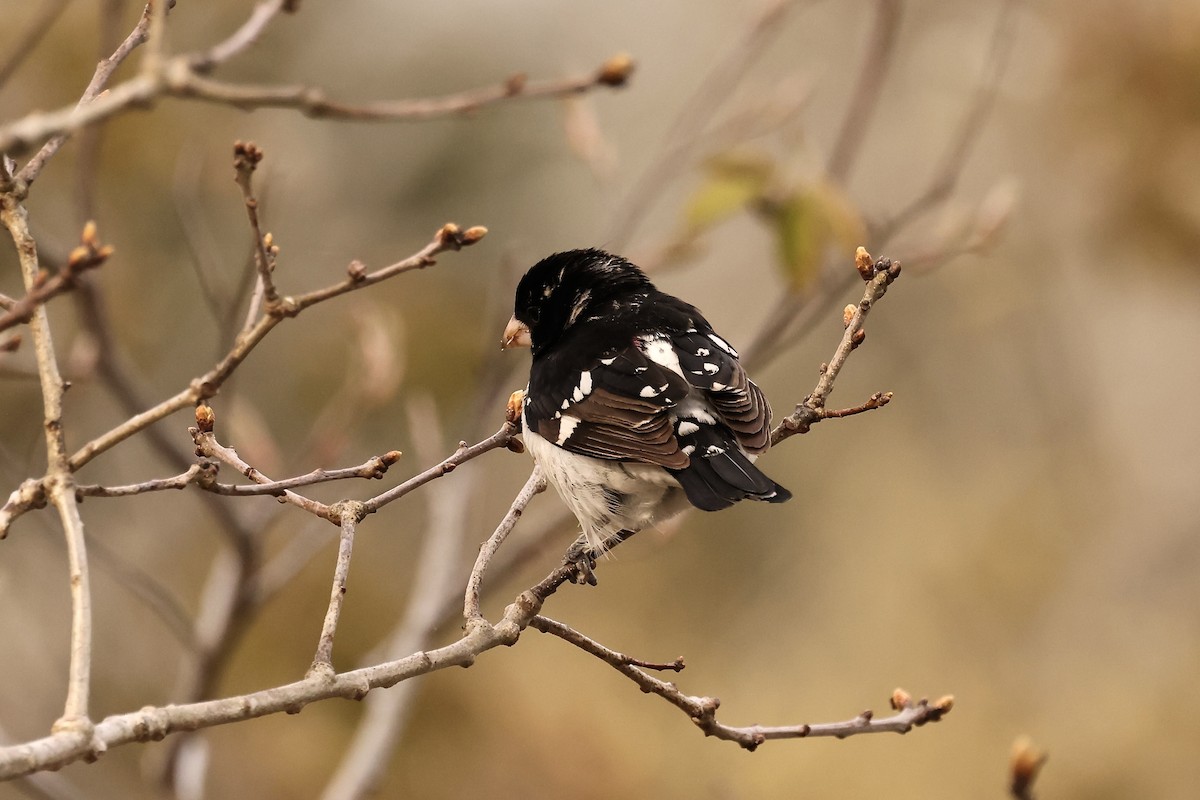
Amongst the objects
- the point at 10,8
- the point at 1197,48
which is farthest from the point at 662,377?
the point at 10,8

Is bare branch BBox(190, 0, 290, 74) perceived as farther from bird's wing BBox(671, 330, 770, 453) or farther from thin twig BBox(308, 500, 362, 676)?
bird's wing BBox(671, 330, 770, 453)

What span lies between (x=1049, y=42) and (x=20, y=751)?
703 cm

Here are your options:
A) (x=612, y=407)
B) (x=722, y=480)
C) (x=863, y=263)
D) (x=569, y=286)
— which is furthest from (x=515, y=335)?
(x=863, y=263)

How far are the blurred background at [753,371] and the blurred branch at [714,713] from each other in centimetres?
177

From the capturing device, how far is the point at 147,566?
7.26 meters

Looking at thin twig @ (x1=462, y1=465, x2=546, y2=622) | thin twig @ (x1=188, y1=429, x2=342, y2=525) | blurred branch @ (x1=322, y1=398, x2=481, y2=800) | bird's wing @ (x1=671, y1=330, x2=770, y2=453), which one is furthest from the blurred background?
thin twig @ (x1=462, y1=465, x2=546, y2=622)

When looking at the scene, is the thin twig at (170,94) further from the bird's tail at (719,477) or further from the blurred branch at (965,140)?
the blurred branch at (965,140)

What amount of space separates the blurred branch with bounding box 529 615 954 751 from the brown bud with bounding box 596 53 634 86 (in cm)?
112

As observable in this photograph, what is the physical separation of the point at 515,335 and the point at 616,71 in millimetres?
2563

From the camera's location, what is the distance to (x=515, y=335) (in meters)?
4.58

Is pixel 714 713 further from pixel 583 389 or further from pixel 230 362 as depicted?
pixel 583 389

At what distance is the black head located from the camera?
450 centimetres

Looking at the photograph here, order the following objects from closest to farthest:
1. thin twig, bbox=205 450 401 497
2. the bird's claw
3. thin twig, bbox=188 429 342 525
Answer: thin twig, bbox=205 450 401 497
thin twig, bbox=188 429 342 525
the bird's claw

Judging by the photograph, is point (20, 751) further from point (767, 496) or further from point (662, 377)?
point (662, 377)
